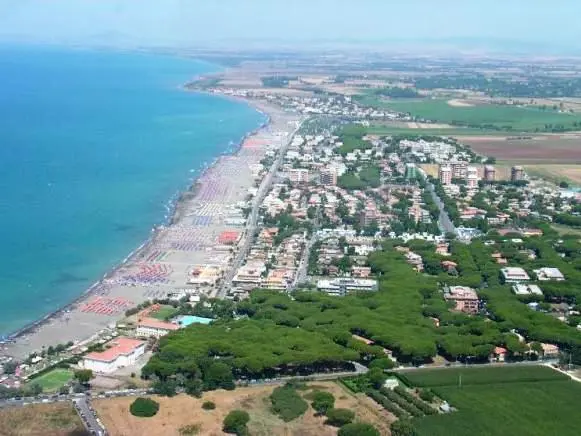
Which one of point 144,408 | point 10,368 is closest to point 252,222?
point 10,368

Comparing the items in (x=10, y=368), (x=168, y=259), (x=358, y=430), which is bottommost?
(x=168, y=259)

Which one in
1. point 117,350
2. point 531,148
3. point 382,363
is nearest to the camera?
point 382,363

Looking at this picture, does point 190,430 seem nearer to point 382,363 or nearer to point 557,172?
point 382,363

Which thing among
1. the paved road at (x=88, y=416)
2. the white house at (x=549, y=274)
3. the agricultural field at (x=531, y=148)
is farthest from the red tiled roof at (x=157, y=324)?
the agricultural field at (x=531, y=148)

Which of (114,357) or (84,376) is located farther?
(114,357)

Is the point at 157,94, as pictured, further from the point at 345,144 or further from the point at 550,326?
the point at 550,326

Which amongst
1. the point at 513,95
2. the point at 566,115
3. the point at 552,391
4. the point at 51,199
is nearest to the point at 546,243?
the point at 552,391
